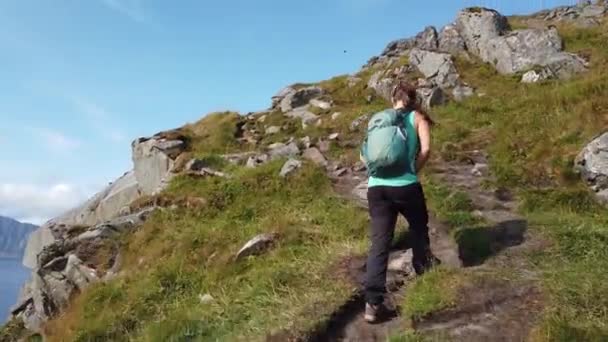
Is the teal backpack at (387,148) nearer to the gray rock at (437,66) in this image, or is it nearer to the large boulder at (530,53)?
the gray rock at (437,66)

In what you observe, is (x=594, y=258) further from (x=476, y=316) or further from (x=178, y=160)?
(x=178, y=160)

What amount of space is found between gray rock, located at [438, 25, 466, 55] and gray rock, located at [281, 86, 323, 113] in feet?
18.7

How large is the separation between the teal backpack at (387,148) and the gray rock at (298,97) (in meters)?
18.9

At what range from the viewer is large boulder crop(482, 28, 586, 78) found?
22.1 metres

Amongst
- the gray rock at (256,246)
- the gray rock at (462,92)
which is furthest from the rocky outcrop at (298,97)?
the gray rock at (256,246)

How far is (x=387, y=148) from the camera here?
700 cm

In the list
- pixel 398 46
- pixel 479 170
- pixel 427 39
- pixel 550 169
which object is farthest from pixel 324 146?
pixel 398 46

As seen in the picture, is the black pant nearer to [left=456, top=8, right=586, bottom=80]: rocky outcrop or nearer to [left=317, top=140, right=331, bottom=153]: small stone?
[left=317, top=140, right=331, bottom=153]: small stone

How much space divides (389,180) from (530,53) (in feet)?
60.9

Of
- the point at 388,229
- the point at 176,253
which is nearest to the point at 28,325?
the point at 176,253

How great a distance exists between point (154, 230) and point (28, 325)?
145 inches

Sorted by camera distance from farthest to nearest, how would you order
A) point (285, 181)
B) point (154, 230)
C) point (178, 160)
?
point (178, 160) < point (285, 181) < point (154, 230)

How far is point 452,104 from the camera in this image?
20.8 meters

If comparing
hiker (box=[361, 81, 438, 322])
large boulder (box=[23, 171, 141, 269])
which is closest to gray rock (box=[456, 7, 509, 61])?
large boulder (box=[23, 171, 141, 269])
